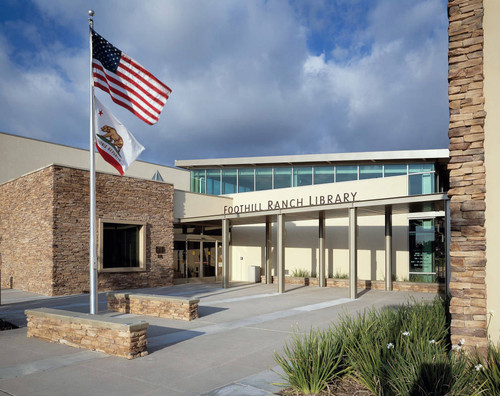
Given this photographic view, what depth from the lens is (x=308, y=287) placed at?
69.3ft

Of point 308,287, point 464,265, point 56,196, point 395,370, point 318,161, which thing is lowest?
point 308,287

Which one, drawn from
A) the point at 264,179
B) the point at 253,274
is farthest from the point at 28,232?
the point at 264,179

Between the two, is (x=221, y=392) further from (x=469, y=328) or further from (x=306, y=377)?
(x=469, y=328)

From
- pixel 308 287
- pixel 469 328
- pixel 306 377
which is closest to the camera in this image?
pixel 306 377

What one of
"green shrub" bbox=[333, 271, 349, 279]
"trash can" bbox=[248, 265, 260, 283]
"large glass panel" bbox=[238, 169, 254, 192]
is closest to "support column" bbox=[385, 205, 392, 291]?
"green shrub" bbox=[333, 271, 349, 279]

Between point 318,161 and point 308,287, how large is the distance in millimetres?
8343

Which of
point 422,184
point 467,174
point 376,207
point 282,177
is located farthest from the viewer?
point 282,177

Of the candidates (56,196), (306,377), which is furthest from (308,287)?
(306,377)

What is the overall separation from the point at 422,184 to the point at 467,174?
1514 centimetres

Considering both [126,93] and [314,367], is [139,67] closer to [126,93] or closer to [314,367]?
[126,93]

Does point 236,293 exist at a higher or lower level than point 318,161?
lower

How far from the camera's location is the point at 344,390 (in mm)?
5562

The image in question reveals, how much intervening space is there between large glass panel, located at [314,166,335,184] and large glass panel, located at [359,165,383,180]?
→ 1.66 m

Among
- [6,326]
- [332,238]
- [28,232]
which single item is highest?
[28,232]
